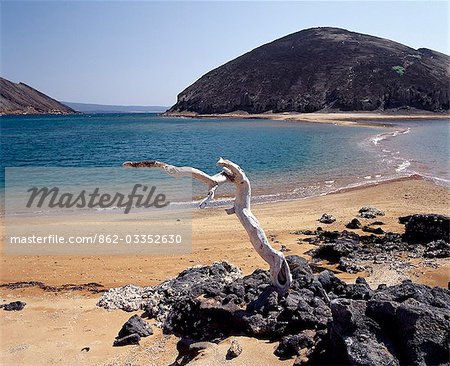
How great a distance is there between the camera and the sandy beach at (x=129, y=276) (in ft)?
22.8

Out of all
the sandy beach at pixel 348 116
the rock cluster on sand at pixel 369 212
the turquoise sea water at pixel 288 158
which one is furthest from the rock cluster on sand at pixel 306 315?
the sandy beach at pixel 348 116

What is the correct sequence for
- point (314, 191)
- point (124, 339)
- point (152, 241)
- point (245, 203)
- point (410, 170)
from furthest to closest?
point (410, 170) → point (314, 191) → point (152, 241) → point (124, 339) → point (245, 203)

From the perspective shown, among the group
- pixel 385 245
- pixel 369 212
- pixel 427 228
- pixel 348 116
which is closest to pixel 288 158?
pixel 369 212

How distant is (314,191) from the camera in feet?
72.8

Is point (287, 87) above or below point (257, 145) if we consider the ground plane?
above

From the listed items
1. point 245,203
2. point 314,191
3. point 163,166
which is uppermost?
point 163,166

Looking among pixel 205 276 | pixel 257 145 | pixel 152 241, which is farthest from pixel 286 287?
pixel 257 145

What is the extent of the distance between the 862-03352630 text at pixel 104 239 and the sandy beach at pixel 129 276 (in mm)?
907

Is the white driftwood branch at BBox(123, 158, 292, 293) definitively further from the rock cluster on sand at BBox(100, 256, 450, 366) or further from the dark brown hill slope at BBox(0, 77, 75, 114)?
the dark brown hill slope at BBox(0, 77, 75, 114)

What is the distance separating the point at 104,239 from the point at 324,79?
107 metres

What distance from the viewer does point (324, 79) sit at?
372 ft

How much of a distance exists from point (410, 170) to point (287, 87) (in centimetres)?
9100

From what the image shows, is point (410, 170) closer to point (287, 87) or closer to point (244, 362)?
point (244, 362)

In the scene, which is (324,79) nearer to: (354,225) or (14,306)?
(354,225)
